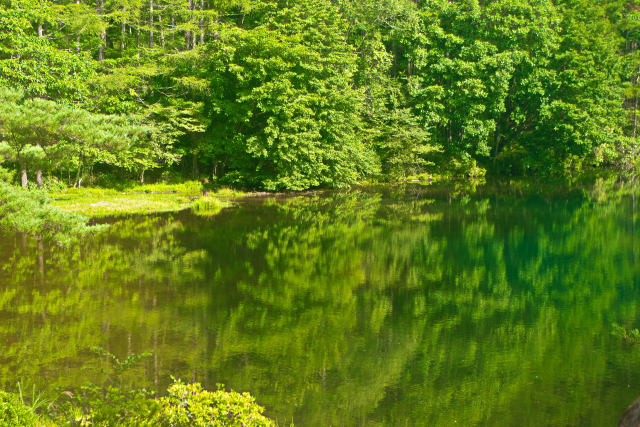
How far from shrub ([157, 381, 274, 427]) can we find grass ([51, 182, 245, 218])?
745 inches

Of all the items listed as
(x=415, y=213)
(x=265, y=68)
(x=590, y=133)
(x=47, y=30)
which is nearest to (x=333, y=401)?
(x=415, y=213)

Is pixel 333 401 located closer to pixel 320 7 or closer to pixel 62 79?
pixel 62 79

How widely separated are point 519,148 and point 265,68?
26.9m

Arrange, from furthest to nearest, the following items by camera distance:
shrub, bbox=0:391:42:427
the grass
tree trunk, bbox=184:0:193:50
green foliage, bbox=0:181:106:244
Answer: tree trunk, bbox=184:0:193:50 → the grass → green foliage, bbox=0:181:106:244 → shrub, bbox=0:391:42:427

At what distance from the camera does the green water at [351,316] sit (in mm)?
8164

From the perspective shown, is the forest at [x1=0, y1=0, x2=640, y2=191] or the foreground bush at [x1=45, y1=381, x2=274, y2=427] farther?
the forest at [x1=0, y1=0, x2=640, y2=191]

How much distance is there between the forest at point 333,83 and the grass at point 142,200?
1.45 meters

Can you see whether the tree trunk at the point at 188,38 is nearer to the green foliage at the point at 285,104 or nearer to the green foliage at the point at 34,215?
the green foliage at the point at 285,104

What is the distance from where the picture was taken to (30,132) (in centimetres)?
1009

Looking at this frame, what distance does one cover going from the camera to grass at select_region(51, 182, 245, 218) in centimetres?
2492

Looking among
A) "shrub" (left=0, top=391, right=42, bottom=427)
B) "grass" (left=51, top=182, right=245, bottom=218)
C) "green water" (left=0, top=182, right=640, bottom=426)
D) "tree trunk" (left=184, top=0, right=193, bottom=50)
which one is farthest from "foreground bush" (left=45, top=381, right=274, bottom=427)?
"tree trunk" (left=184, top=0, right=193, bottom=50)

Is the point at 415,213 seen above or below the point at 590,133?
below

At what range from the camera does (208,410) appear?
17.4 feet

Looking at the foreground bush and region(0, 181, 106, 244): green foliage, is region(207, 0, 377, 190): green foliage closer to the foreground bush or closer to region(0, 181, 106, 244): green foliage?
region(0, 181, 106, 244): green foliage
